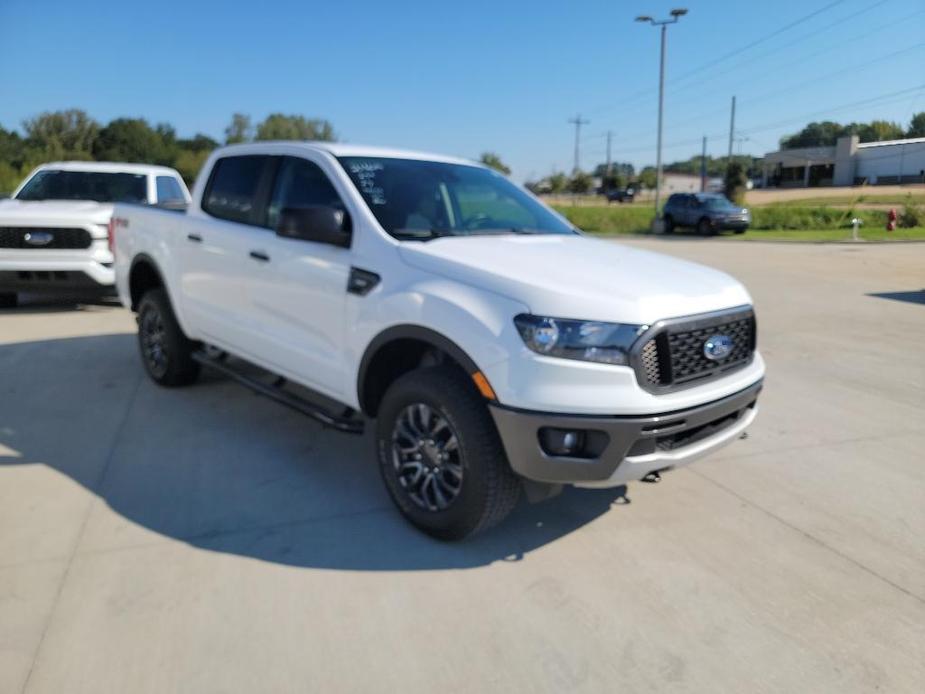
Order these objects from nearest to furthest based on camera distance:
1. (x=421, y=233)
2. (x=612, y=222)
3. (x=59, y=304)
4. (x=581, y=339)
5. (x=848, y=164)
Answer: (x=581, y=339), (x=421, y=233), (x=59, y=304), (x=612, y=222), (x=848, y=164)

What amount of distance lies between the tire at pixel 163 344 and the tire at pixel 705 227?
25.9 m

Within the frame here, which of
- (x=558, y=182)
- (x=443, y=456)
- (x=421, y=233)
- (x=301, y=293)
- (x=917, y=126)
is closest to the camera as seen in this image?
(x=443, y=456)

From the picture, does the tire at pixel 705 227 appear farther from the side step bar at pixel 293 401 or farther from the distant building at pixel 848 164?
the distant building at pixel 848 164

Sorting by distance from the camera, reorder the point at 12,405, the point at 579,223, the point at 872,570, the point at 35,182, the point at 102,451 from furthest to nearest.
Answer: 1. the point at 579,223
2. the point at 35,182
3. the point at 12,405
4. the point at 102,451
5. the point at 872,570

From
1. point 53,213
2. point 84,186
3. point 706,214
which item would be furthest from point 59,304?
point 706,214

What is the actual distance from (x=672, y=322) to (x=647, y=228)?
1264 inches

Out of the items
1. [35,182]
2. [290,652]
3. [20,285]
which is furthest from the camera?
[35,182]

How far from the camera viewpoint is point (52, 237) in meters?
8.62

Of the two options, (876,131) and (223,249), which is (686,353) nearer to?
(223,249)

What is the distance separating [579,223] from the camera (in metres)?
37.4

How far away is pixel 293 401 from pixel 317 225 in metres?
1.15

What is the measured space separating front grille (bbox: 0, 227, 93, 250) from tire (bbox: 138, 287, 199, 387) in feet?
11.7

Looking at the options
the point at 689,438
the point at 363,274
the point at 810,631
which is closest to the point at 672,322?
the point at 689,438

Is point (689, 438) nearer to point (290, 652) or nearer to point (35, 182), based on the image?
point (290, 652)
